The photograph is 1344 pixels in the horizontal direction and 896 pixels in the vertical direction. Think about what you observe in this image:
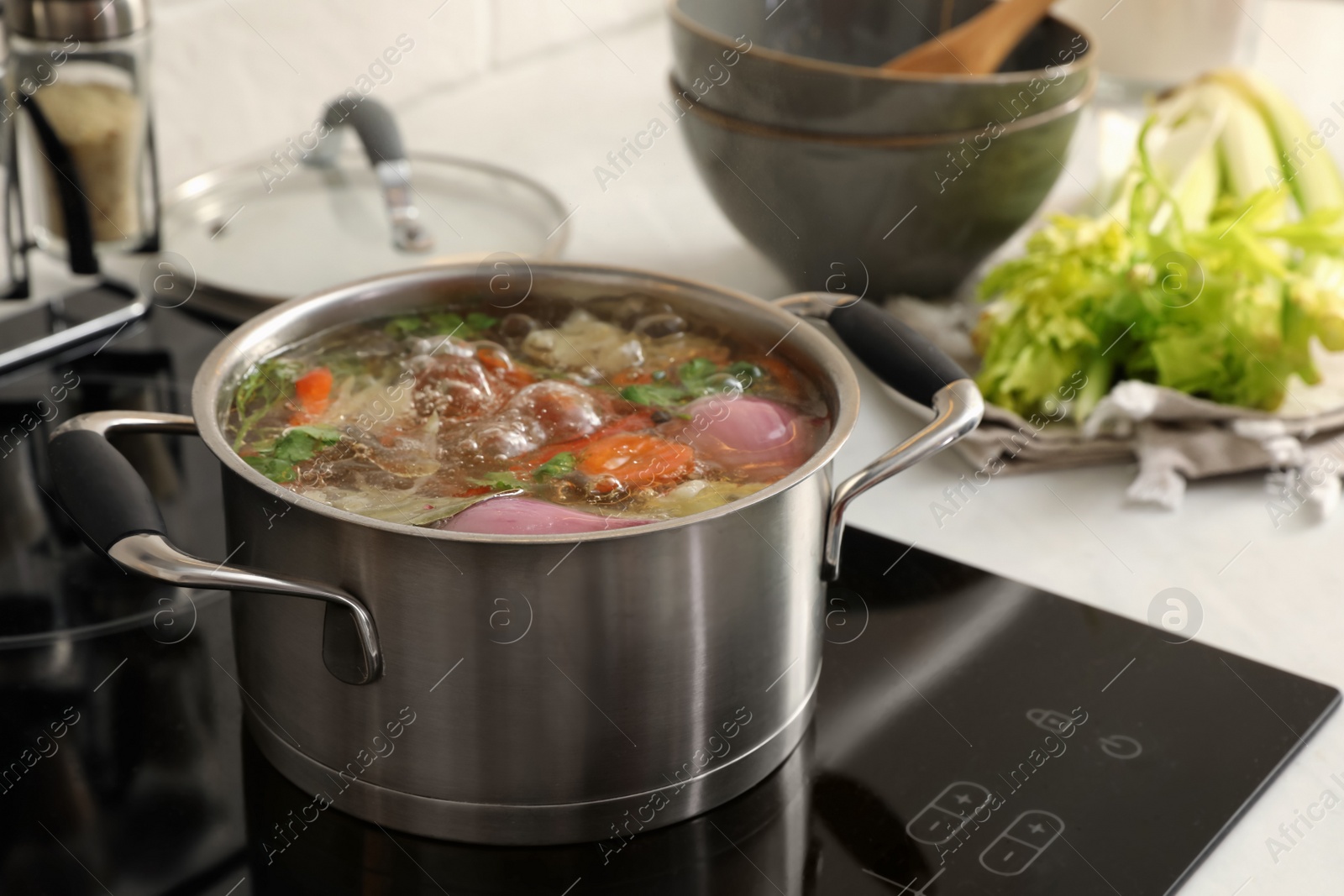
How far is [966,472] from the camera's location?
112 cm

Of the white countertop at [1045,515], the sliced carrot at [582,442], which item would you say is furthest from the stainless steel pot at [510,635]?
the white countertop at [1045,515]

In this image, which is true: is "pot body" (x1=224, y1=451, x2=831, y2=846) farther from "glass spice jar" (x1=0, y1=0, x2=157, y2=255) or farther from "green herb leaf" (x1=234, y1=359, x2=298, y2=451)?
"glass spice jar" (x1=0, y1=0, x2=157, y2=255)

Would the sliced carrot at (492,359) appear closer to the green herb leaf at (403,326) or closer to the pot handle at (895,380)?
the green herb leaf at (403,326)

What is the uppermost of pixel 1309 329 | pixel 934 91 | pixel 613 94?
pixel 934 91

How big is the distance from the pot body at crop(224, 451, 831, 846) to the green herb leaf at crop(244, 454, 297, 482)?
3 cm

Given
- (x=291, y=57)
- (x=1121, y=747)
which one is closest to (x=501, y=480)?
(x=1121, y=747)

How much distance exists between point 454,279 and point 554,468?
0.20m

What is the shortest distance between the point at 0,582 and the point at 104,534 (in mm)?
343

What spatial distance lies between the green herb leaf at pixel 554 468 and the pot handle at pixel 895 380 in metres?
0.15

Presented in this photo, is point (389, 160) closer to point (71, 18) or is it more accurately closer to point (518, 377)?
point (71, 18)

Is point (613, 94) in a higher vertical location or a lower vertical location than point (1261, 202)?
lower

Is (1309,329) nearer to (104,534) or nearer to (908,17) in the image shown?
(908,17)

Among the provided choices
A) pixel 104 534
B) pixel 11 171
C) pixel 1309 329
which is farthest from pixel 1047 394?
pixel 11 171

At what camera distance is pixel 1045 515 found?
3.54 feet
